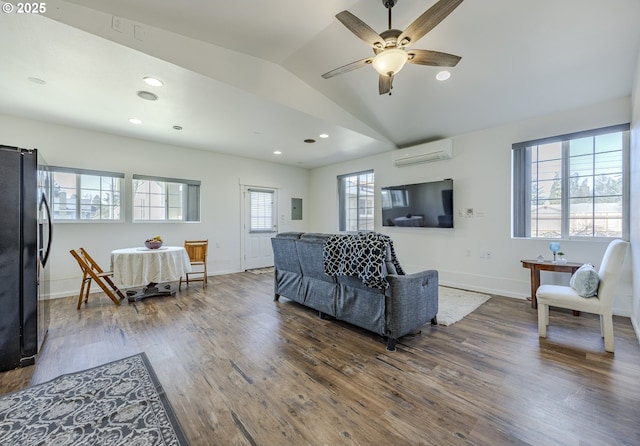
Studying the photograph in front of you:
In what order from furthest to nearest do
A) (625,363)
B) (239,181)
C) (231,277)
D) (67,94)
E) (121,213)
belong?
(239,181)
(231,277)
(121,213)
(67,94)
(625,363)

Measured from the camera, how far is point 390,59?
87.3 inches

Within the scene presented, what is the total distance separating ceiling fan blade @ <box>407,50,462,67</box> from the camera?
2256 millimetres

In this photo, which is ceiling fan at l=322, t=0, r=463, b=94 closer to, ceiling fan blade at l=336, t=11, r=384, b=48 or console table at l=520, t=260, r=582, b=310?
ceiling fan blade at l=336, t=11, r=384, b=48

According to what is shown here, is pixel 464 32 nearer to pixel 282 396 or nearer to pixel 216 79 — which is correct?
pixel 216 79

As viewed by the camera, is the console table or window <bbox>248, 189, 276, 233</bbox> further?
window <bbox>248, 189, 276, 233</bbox>

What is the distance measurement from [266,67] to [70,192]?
3797mm

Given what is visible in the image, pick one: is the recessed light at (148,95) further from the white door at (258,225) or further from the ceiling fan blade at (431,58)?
the white door at (258,225)

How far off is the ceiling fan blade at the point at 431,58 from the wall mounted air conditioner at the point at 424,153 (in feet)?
8.37

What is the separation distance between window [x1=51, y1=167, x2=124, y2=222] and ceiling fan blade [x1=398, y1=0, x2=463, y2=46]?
16.3 ft

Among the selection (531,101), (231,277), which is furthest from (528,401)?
(231,277)

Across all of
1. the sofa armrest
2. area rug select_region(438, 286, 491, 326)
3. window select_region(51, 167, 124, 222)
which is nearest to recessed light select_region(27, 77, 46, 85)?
window select_region(51, 167, 124, 222)

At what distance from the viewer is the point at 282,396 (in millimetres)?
1793

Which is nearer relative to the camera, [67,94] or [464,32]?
[464,32]

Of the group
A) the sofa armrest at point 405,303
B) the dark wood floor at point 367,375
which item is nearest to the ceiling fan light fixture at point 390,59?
the sofa armrest at point 405,303
